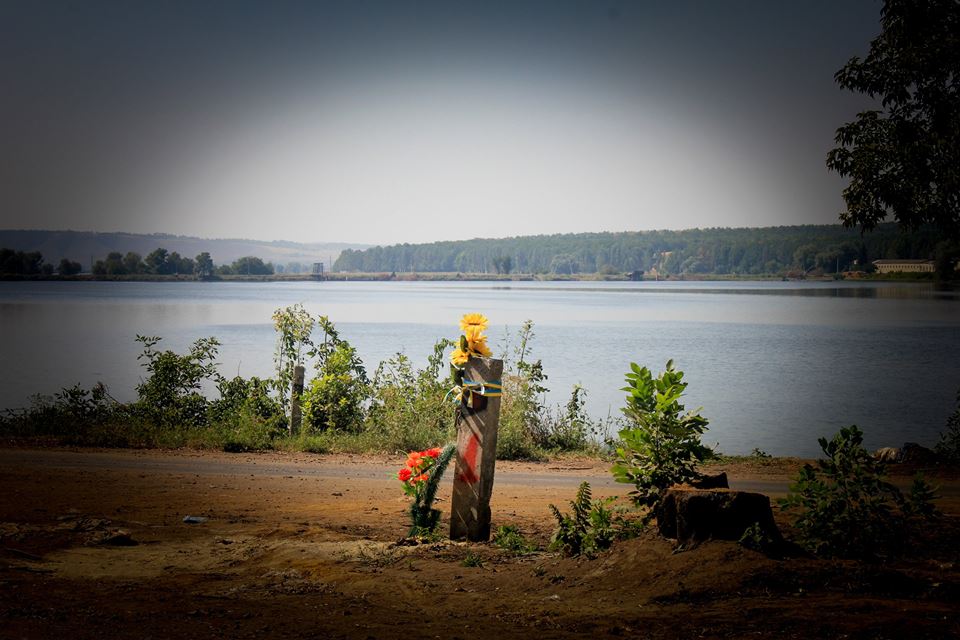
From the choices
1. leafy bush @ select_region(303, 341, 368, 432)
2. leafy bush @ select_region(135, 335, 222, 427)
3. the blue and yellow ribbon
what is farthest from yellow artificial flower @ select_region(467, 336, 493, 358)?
leafy bush @ select_region(135, 335, 222, 427)

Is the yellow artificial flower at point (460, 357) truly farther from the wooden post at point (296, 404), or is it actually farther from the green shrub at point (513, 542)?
the wooden post at point (296, 404)

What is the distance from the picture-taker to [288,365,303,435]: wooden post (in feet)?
51.0

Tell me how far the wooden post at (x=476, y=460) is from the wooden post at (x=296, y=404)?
329 inches

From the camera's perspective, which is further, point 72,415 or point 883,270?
point 883,270

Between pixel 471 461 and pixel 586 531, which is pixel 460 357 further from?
pixel 586 531

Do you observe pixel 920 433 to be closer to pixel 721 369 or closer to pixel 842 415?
pixel 842 415

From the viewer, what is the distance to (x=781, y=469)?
12953mm

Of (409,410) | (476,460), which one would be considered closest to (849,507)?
(476,460)

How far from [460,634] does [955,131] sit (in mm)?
10808

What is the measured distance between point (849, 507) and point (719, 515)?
0.96 m

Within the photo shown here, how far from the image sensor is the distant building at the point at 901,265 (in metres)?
88.2

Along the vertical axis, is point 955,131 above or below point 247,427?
above

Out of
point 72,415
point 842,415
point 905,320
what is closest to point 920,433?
point 842,415

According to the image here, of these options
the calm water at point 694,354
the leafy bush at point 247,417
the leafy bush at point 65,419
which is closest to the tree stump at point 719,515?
the leafy bush at point 247,417
